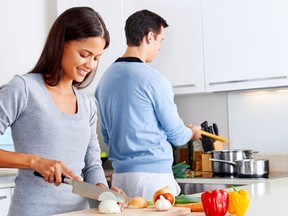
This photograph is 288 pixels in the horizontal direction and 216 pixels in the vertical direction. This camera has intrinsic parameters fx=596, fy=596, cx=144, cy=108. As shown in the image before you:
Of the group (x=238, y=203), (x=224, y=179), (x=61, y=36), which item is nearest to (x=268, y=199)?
(x=238, y=203)

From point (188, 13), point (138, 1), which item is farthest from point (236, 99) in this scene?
point (138, 1)

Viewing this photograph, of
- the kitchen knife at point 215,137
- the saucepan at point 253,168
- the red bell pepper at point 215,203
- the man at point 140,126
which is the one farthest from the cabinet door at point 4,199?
the red bell pepper at point 215,203

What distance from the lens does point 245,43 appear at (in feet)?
11.4

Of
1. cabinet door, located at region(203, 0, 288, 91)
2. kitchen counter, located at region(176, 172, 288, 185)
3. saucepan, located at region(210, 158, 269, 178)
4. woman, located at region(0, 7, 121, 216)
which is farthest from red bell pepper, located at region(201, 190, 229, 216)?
cabinet door, located at region(203, 0, 288, 91)

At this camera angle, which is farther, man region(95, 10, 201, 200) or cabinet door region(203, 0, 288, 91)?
cabinet door region(203, 0, 288, 91)

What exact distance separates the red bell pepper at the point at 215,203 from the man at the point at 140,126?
973mm

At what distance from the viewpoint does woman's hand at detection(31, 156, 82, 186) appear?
1642mm

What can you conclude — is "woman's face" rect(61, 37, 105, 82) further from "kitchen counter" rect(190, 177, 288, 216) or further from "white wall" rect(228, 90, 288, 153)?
"white wall" rect(228, 90, 288, 153)

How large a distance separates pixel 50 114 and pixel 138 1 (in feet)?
7.54

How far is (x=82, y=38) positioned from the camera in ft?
6.03

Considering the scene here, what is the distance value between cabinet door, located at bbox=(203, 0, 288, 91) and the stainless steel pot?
0.38m

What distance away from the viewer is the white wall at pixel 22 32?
412cm

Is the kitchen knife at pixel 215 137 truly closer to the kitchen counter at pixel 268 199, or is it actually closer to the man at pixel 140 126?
the man at pixel 140 126

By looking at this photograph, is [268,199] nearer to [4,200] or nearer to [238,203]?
[238,203]
